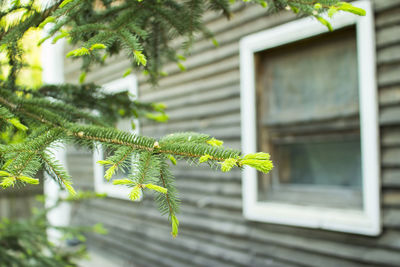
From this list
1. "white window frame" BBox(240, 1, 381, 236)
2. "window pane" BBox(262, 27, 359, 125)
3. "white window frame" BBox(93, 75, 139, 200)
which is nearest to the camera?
"white window frame" BBox(240, 1, 381, 236)

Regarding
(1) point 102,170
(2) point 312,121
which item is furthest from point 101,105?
(1) point 102,170

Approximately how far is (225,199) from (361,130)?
4.39 feet

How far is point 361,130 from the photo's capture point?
192 cm

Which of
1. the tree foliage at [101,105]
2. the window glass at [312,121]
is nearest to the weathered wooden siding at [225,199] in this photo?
the window glass at [312,121]

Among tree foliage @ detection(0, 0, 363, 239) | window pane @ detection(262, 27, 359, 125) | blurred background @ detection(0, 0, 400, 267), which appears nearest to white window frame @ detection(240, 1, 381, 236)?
blurred background @ detection(0, 0, 400, 267)

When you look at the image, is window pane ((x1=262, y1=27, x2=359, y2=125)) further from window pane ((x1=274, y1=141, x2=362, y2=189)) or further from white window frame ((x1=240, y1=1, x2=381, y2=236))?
window pane ((x1=274, y1=141, x2=362, y2=189))

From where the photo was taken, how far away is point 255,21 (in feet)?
8.29

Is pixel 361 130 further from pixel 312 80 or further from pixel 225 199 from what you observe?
pixel 225 199

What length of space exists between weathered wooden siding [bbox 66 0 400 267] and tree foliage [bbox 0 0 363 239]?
30.9 inches

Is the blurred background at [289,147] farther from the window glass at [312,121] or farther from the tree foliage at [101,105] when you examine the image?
the tree foliage at [101,105]

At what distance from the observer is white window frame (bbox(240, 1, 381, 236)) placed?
1.86 metres

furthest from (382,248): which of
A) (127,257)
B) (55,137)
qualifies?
(127,257)

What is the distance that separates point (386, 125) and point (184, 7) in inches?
56.9

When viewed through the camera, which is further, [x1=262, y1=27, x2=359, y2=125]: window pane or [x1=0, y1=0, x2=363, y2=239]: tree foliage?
[x1=262, y1=27, x2=359, y2=125]: window pane
